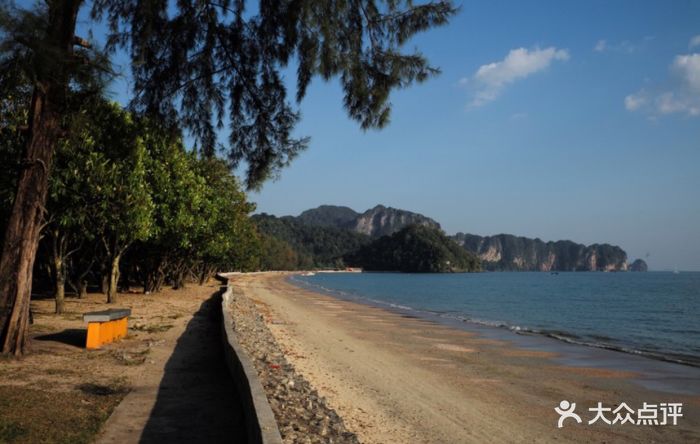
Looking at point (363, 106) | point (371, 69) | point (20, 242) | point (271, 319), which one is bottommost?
point (271, 319)

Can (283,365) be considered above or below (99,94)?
below

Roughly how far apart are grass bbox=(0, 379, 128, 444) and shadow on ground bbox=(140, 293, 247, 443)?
2.06 feet

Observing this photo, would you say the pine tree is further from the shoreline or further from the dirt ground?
the shoreline

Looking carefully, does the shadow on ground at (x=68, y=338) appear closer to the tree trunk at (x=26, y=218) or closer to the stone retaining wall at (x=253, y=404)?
the tree trunk at (x=26, y=218)

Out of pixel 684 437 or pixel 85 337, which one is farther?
pixel 85 337

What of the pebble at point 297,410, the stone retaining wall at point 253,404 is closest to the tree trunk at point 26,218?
the stone retaining wall at point 253,404

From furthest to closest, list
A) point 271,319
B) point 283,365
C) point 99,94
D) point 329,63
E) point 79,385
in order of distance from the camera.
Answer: point 271,319, point 283,365, point 99,94, point 79,385, point 329,63

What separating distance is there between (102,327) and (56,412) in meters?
5.53

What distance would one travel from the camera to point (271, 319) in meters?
24.8

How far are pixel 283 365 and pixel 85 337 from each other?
480 cm

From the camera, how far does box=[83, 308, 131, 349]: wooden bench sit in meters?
11.5

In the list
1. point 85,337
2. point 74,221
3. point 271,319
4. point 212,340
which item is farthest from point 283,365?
point 271,319

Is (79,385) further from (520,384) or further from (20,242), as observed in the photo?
(520,384)

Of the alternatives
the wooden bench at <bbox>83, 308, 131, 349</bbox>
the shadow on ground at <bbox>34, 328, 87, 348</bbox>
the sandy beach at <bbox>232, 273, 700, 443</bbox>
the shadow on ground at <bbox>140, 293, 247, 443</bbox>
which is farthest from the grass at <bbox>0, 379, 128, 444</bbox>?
the shadow on ground at <bbox>34, 328, 87, 348</bbox>
